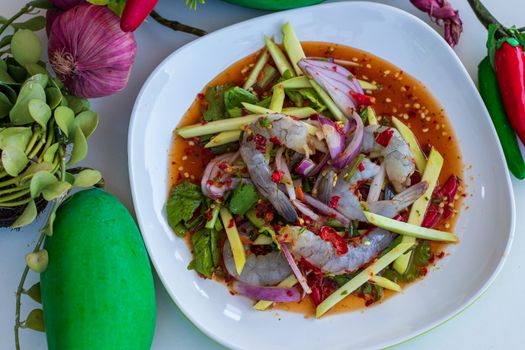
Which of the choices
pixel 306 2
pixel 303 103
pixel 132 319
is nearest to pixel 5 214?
pixel 132 319

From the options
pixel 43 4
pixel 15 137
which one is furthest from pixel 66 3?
pixel 15 137

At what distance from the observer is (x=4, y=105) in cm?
162

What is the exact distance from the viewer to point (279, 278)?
1.87 metres

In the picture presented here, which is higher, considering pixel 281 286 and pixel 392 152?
pixel 392 152

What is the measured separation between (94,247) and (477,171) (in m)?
1.08

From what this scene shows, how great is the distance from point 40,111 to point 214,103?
536 millimetres

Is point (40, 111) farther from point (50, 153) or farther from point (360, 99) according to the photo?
point (360, 99)

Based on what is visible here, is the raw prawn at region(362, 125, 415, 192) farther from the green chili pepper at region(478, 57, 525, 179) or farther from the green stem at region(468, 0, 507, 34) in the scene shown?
the green stem at region(468, 0, 507, 34)

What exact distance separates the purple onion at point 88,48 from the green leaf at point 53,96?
0.22ft

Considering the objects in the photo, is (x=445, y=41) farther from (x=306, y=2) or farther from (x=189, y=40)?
(x=189, y=40)

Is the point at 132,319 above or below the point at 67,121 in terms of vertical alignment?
below

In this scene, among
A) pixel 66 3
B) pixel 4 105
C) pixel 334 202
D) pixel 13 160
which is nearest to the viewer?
pixel 13 160

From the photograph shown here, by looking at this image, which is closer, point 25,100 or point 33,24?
point 25,100

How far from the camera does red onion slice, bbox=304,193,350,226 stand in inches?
73.2
